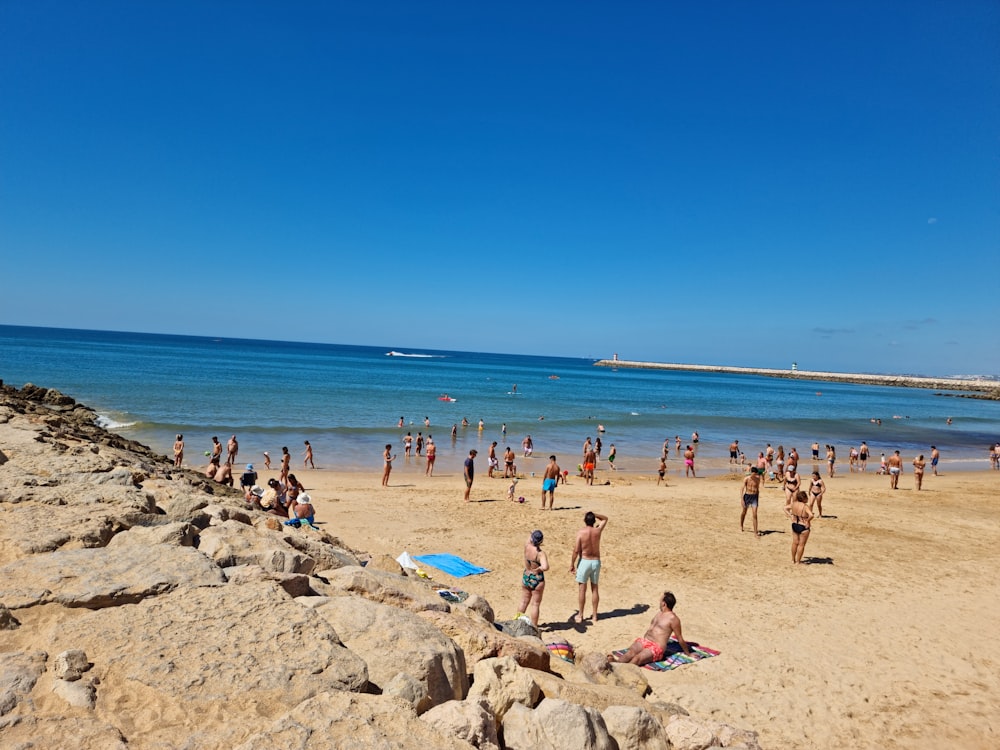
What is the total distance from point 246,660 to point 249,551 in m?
2.13

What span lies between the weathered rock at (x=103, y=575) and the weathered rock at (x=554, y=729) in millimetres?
2546

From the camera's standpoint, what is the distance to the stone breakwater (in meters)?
2.92

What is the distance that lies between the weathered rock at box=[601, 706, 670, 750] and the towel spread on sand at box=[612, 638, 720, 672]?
2.93 m

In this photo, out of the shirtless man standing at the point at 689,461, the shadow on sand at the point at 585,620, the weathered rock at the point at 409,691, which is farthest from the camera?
the shirtless man standing at the point at 689,461

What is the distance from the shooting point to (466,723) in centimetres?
316

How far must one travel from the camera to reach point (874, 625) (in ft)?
26.9

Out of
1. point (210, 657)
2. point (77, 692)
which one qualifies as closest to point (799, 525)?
point (210, 657)

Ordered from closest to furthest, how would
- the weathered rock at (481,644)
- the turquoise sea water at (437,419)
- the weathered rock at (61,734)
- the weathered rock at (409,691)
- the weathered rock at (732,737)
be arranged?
the weathered rock at (61,734) → the weathered rock at (409,691) → the weathered rock at (732,737) → the weathered rock at (481,644) → the turquoise sea water at (437,419)

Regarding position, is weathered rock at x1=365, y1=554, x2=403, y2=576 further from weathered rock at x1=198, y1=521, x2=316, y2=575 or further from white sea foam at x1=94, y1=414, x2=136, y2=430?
white sea foam at x1=94, y1=414, x2=136, y2=430

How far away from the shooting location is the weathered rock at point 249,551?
205 inches

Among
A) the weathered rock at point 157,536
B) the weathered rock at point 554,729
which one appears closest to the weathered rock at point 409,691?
the weathered rock at point 554,729

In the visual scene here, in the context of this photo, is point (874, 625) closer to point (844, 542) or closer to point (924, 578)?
point (924, 578)

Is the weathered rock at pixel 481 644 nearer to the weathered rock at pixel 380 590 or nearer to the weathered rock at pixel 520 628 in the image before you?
the weathered rock at pixel 380 590

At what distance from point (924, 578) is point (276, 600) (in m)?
11.4
